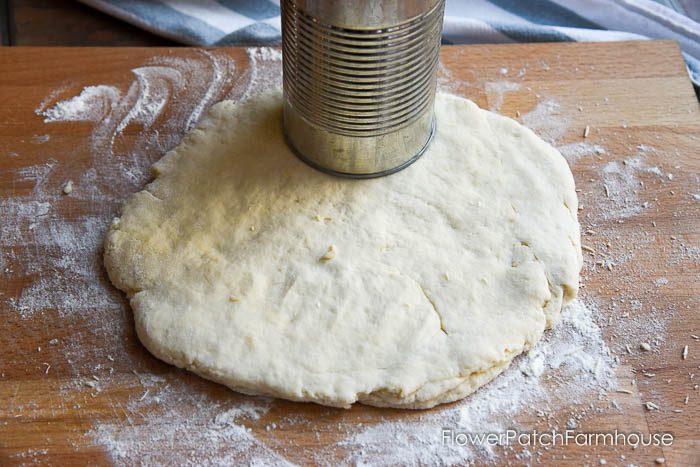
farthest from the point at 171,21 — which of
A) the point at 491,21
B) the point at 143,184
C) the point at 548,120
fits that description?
the point at 548,120

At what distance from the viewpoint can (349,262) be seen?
1509 mm

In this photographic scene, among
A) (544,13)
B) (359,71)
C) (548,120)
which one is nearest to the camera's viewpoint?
(359,71)

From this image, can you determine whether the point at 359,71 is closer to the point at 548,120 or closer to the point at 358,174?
the point at 358,174

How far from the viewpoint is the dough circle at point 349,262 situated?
4.59 ft

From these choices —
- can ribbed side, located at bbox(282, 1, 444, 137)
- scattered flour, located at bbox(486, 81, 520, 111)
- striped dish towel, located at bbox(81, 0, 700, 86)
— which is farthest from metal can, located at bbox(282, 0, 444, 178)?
striped dish towel, located at bbox(81, 0, 700, 86)

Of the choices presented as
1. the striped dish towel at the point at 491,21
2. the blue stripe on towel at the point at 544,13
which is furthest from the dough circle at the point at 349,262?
the blue stripe on towel at the point at 544,13

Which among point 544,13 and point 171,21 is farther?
point 544,13

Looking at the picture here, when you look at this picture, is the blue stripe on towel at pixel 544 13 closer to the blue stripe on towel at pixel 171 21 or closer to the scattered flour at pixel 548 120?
the scattered flour at pixel 548 120

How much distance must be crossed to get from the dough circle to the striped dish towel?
507 millimetres

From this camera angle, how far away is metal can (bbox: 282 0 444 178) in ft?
4.65

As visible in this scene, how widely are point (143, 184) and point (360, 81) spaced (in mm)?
569

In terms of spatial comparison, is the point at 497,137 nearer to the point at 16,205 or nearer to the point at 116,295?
the point at 116,295

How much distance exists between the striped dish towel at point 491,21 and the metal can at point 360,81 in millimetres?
620

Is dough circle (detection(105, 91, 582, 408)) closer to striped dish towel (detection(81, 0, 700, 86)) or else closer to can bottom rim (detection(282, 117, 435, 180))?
can bottom rim (detection(282, 117, 435, 180))
